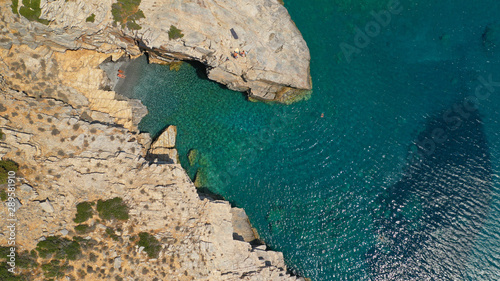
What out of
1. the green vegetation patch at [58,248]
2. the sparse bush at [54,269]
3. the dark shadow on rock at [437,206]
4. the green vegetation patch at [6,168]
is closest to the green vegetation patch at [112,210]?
the green vegetation patch at [58,248]

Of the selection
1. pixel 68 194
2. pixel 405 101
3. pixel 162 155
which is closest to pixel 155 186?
pixel 162 155

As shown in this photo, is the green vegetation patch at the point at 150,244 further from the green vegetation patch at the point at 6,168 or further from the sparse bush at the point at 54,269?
the green vegetation patch at the point at 6,168

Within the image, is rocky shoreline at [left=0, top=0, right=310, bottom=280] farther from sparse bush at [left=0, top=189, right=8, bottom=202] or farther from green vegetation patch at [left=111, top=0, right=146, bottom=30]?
sparse bush at [left=0, top=189, right=8, bottom=202]

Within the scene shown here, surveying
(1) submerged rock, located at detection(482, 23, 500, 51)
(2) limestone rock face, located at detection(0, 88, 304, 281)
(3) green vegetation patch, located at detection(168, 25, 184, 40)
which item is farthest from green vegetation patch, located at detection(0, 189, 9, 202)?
(1) submerged rock, located at detection(482, 23, 500, 51)

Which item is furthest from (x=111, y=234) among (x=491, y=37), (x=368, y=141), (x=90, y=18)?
(x=491, y=37)

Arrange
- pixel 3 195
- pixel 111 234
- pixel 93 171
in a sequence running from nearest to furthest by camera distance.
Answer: pixel 3 195 → pixel 111 234 → pixel 93 171

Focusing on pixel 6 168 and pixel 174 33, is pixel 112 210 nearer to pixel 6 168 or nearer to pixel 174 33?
pixel 6 168

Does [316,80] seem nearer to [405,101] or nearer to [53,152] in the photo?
[405,101]
